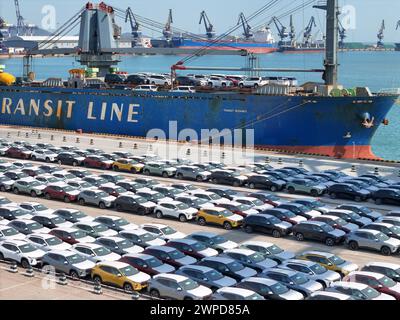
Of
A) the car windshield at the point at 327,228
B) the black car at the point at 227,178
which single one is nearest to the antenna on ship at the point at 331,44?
the black car at the point at 227,178

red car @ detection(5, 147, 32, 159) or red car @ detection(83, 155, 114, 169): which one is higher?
red car @ detection(5, 147, 32, 159)

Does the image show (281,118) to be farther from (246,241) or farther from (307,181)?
(246,241)

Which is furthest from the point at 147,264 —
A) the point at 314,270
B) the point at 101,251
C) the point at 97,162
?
the point at 97,162

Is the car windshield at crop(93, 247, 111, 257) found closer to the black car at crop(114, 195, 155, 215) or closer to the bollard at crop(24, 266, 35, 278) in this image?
the bollard at crop(24, 266, 35, 278)

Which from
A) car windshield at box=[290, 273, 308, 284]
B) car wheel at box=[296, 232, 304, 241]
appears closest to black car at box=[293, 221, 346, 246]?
car wheel at box=[296, 232, 304, 241]

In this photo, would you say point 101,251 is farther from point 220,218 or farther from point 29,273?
point 220,218
